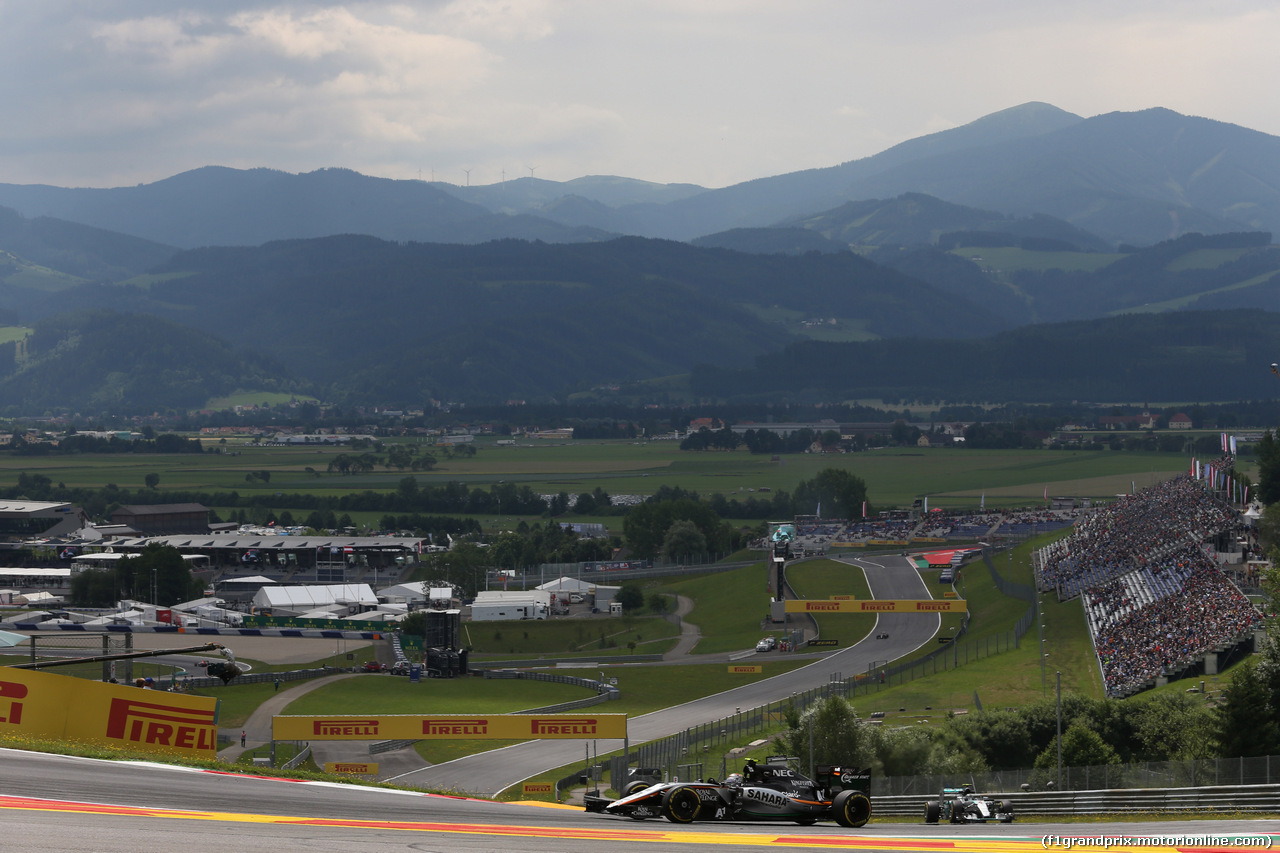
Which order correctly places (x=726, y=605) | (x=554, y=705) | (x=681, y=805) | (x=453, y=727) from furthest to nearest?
(x=726, y=605), (x=554, y=705), (x=453, y=727), (x=681, y=805)

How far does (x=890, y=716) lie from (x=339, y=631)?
55.3m

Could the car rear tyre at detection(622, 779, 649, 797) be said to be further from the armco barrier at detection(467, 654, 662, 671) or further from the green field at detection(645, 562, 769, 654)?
the green field at detection(645, 562, 769, 654)

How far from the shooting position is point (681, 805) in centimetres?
2248

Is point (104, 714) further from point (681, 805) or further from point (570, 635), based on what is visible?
point (570, 635)

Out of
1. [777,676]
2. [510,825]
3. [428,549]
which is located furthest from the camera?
[428,549]

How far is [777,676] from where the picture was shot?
67.8 meters

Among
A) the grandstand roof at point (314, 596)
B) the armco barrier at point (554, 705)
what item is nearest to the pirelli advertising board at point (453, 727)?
the armco barrier at point (554, 705)

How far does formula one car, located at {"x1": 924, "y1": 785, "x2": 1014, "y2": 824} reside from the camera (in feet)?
88.0

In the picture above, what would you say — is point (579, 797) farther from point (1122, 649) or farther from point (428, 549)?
point (428, 549)

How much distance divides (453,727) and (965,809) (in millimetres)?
22161

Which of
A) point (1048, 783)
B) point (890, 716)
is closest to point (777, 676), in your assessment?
point (890, 716)

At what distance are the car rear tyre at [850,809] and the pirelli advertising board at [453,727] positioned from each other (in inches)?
815

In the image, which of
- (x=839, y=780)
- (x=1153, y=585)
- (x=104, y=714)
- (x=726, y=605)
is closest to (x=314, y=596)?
(x=726, y=605)
